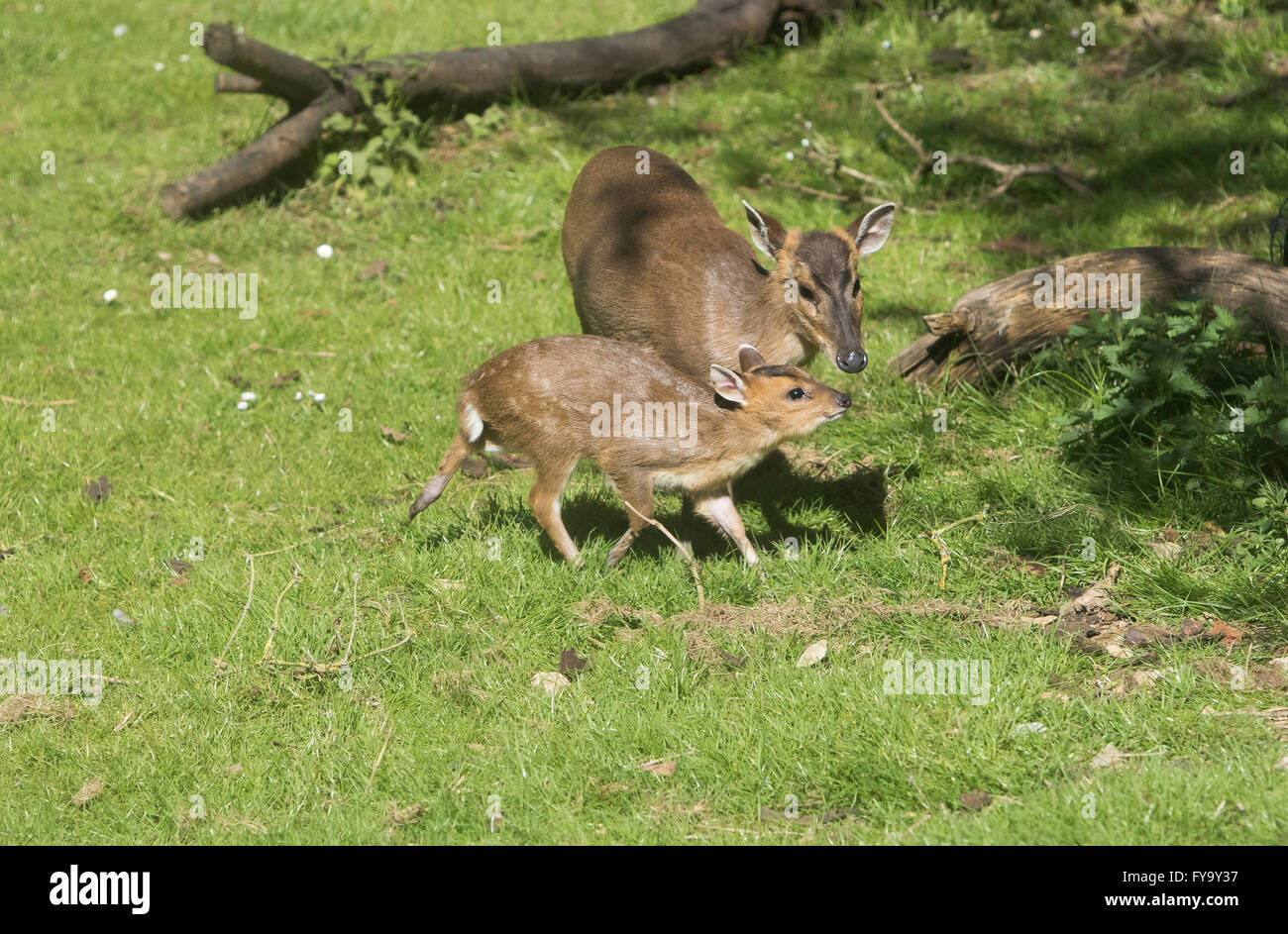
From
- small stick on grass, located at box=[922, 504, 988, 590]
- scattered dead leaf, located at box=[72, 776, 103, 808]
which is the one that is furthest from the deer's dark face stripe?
scattered dead leaf, located at box=[72, 776, 103, 808]

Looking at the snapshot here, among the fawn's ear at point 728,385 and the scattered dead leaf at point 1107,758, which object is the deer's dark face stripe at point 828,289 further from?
the scattered dead leaf at point 1107,758

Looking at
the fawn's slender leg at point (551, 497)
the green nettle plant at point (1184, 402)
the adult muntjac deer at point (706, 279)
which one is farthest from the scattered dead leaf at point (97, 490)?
the green nettle plant at point (1184, 402)

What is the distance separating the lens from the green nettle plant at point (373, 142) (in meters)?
10.7

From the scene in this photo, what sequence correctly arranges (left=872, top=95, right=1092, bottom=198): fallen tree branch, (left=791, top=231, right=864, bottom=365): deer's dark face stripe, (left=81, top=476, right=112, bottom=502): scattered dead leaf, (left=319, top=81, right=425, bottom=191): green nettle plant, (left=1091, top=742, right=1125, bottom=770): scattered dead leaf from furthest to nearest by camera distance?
(left=319, top=81, right=425, bottom=191): green nettle plant → (left=872, top=95, right=1092, bottom=198): fallen tree branch → (left=81, top=476, right=112, bottom=502): scattered dead leaf → (left=791, top=231, right=864, bottom=365): deer's dark face stripe → (left=1091, top=742, right=1125, bottom=770): scattered dead leaf

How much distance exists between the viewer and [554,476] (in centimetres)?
638

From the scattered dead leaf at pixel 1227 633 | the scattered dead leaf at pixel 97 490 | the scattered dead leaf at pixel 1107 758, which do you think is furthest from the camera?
the scattered dead leaf at pixel 97 490

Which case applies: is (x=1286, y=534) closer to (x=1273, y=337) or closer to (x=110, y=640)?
(x=1273, y=337)

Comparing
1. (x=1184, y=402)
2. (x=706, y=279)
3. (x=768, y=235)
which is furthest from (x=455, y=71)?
(x=1184, y=402)

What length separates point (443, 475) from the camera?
659cm

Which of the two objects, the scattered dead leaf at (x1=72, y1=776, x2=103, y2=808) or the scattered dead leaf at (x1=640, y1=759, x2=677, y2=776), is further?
the scattered dead leaf at (x1=72, y1=776, x2=103, y2=808)

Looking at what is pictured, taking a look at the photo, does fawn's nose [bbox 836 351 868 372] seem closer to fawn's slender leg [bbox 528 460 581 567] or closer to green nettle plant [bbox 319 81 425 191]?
fawn's slender leg [bbox 528 460 581 567]

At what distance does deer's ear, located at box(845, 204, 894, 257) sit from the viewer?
7117mm

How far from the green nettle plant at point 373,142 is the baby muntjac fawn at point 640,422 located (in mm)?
4971

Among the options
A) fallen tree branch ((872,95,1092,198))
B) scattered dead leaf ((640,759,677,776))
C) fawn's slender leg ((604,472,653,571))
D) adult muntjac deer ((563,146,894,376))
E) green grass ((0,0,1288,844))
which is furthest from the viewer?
fallen tree branch ((872,95,1092,198))
